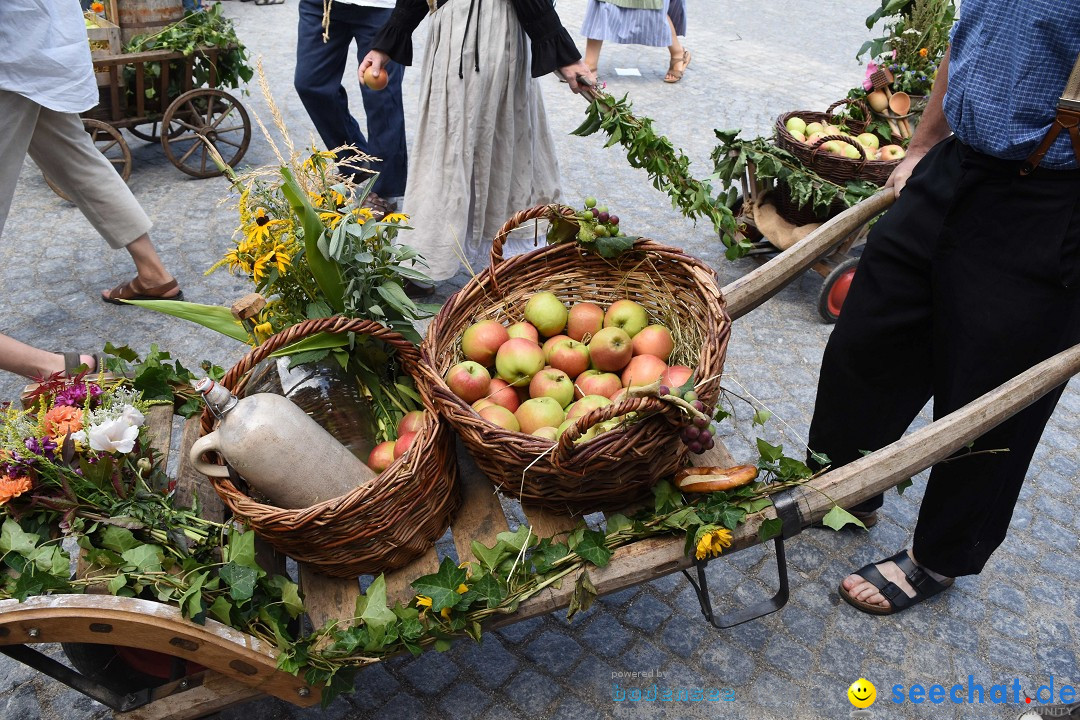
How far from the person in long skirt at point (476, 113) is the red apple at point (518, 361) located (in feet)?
4.21

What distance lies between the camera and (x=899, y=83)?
4262 millimetres

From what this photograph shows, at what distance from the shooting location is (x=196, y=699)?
1748 millimetres

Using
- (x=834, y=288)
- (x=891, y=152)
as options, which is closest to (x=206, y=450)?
(x=834, y=288)

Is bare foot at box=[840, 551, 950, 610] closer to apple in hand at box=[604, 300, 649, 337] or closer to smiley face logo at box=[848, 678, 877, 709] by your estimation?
smiley face logo at box=[848, 678, 877, 709]

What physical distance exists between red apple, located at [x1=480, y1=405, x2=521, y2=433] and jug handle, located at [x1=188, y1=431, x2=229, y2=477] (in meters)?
0.57

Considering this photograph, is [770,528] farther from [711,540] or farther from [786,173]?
[786,173]

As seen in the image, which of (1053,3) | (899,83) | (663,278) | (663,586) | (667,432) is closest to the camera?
(667,432)

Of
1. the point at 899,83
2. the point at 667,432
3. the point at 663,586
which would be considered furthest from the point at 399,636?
the point at 899,83

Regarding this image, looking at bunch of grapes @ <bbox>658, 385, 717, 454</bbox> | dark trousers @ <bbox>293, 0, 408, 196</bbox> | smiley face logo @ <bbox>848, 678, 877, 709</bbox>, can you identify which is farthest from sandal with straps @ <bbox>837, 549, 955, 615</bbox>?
dark trousers @ <bbox>293, 0, 408, 196</bbox>

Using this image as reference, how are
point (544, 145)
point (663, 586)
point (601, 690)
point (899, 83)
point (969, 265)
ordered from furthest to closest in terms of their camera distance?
point (899, 83), point (544, 145), point (663, 586), point (601, 690), point (969, 265)

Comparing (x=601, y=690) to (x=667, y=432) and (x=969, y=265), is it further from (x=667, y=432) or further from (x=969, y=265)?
(x=969, y=265)

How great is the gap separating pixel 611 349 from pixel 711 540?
58 centimetres

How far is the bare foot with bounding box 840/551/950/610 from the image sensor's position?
8.58ft

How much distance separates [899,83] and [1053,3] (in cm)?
273
